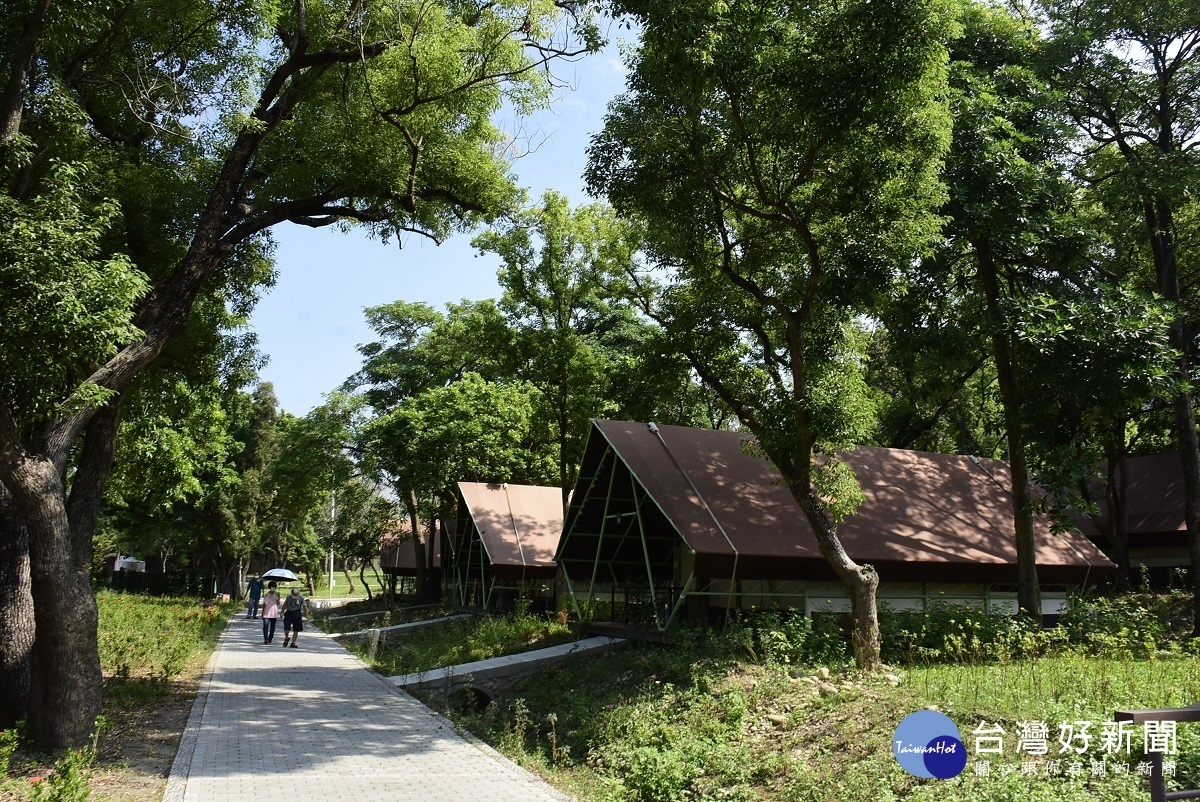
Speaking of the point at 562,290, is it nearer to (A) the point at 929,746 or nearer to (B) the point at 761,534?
(B) the point at 761,534

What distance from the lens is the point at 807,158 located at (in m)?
11.4

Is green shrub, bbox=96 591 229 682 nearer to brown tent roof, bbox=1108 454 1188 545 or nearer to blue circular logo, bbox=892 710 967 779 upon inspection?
blue circular logo, bbox=892 710 967 779

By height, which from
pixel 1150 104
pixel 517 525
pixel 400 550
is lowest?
pixel 400 550

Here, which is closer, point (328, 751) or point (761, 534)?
point (328, 751)

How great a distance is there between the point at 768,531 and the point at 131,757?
975 centimetres

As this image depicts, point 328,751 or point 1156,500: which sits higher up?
point 1156,500

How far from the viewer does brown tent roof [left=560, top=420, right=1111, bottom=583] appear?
13.9 meters

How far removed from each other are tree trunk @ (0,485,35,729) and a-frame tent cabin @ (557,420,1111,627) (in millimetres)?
8803

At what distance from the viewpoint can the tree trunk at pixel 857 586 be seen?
432 inches

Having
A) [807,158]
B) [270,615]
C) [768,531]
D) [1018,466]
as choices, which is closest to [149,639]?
[270,615]

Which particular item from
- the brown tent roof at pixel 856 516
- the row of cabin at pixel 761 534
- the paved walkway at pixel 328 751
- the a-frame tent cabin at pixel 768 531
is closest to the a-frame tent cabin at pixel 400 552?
the row of cabin at pixel 761 534

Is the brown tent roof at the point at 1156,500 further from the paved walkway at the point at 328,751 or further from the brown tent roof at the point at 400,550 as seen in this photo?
the brown tent roof at the point at 400,550

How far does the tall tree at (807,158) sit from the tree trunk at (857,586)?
2 cm

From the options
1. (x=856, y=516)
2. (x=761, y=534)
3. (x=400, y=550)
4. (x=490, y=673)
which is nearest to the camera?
(x=761, y=534)
